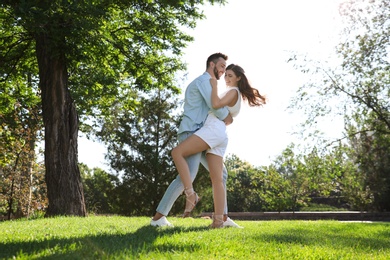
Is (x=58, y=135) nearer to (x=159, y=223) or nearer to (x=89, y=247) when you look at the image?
(x=159, y=223)

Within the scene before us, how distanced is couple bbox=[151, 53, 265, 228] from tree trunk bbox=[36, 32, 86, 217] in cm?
535

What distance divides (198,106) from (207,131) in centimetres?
41

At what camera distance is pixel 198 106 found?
6.31 meters

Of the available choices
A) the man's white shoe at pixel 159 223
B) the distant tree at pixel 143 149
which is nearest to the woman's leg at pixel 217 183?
the man's white shoe at pixel 159 223

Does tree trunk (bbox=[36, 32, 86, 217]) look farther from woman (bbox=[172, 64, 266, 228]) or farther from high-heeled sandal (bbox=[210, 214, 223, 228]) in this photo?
woman (bbox=[172, 64, 266, 228])

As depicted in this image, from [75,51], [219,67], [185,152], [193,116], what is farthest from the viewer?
[75,51]

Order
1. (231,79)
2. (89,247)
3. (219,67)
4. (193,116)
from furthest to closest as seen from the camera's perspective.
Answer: (231,79), (219,67), (193,116), (89,247)

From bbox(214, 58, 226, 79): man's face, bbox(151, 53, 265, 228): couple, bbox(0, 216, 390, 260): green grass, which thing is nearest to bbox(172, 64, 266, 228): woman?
bbox(151, 53, 265, 228): couple

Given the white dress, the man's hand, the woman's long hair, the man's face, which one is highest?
the man's face

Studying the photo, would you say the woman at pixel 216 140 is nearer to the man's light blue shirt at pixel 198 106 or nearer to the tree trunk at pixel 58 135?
the man's light blue shirt at pixel 198 106

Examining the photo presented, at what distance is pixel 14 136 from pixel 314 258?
17.5 m

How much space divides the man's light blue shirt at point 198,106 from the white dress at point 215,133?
0.27ft

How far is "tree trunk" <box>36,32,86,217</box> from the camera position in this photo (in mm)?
11125

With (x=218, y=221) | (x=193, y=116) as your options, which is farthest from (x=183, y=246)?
(x=193, y=116)
